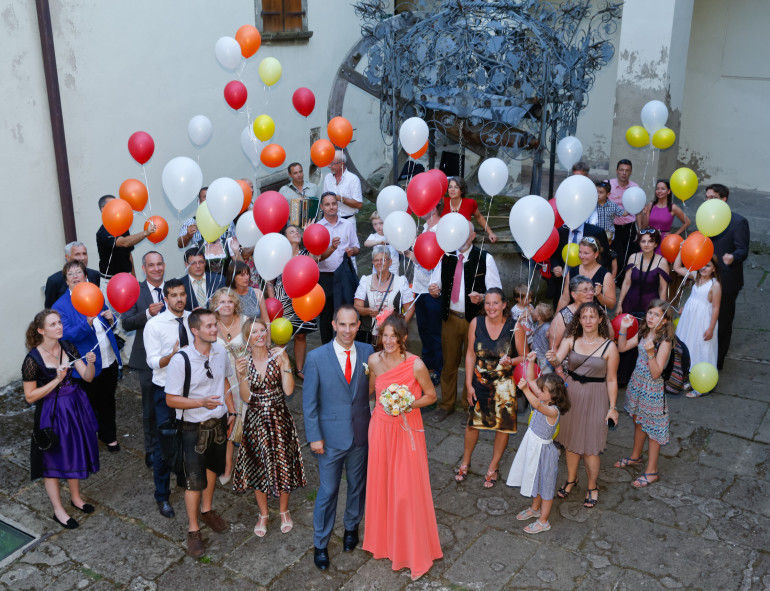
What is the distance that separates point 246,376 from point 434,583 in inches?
68.4

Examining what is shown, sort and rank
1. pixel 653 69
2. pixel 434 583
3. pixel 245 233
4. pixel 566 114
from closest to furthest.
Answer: pixel 434 583 < pixel 245 233 < pixel 566 114 < pixel 653 69

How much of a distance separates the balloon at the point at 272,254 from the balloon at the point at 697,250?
3.08 metres

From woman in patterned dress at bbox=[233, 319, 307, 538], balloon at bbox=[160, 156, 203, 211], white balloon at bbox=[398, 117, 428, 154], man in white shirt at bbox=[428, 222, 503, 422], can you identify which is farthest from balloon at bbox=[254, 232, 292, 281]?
white balloon at bbox=[398, 117, 428, 154]

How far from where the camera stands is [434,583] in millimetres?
4871

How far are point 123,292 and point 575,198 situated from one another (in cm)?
346

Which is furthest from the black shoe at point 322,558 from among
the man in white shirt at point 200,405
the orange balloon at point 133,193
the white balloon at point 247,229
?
the orange balloon at point 133,193

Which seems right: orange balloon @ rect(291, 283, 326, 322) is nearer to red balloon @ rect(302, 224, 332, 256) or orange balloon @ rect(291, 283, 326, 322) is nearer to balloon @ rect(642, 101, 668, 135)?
red balloon @ rect(302, 224, 332, 256)

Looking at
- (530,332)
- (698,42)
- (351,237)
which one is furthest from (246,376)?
(698,42)

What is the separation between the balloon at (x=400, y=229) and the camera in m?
6.36

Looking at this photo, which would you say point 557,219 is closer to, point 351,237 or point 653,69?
point 351,237

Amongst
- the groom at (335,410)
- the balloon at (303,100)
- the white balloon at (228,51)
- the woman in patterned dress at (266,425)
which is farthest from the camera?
the balloon at (303,100)

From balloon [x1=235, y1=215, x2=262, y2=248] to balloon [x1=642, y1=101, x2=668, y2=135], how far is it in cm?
437

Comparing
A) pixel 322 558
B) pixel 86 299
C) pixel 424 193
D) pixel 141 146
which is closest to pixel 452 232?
pixel 424 193

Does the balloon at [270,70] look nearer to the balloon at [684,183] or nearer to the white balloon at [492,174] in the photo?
the white balloon at [492,174]
